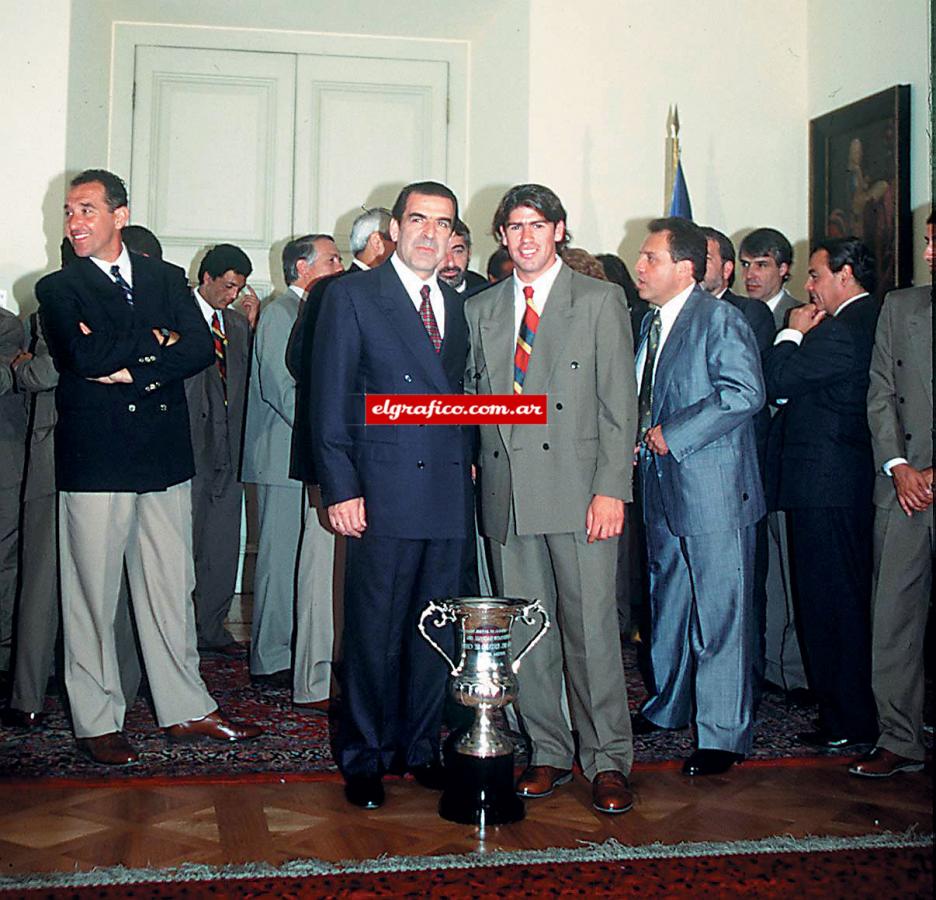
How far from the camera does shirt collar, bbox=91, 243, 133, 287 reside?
10.3 feet

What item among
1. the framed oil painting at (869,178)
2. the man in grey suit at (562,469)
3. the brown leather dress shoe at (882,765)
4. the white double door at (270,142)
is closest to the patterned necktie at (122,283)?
the man in grey suit at (562,469)

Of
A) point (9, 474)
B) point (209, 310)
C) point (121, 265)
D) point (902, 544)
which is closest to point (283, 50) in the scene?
point (209, 310)

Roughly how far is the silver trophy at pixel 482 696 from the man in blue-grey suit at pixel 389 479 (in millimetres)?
122

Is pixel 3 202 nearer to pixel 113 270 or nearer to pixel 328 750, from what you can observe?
pixel 113 270

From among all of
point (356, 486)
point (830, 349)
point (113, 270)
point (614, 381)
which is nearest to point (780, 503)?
point (830, 349)

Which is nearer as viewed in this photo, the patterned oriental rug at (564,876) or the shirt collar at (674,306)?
the patterned oriental rug at (564,876)

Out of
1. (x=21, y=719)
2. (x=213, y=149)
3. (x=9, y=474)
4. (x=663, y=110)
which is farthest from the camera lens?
(x=213, y=149)

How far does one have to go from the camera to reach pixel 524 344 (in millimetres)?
2883

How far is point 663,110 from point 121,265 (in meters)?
3.51

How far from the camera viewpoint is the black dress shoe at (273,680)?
4.03 m

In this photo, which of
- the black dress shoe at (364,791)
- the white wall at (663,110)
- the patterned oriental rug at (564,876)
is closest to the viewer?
the patterned oriental rug at (564,876)

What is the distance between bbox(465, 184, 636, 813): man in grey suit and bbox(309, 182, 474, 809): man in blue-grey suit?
0.42 ft

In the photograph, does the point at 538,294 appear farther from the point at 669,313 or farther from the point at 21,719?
the point at 21,719

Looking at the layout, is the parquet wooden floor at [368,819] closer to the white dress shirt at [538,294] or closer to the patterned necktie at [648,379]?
the patterned necktie at [648,379]
